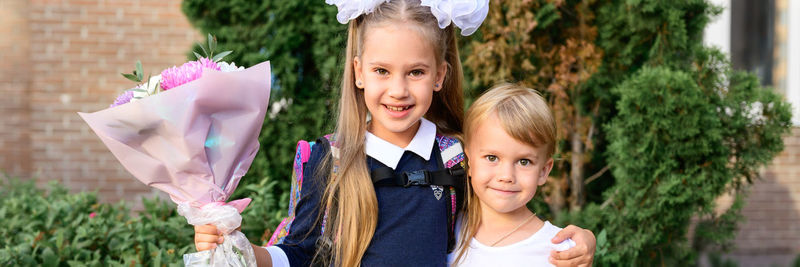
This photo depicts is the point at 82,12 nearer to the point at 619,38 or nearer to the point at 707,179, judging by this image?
the point at 619,38

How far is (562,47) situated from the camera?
370 cm

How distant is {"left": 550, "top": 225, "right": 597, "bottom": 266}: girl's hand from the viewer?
6.86ft

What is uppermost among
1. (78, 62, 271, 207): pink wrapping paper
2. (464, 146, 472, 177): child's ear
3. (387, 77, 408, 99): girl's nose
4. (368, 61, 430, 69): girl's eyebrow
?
(368, 61, 430, 69): girl's eyebrow

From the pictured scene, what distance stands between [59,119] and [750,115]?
4.93m

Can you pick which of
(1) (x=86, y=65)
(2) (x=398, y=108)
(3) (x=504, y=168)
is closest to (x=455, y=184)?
(3) (x=504, y=168)

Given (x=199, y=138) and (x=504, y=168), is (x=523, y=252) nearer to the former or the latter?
(x=504, y=168)

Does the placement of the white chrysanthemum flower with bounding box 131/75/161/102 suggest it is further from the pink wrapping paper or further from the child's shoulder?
the child's shoulder

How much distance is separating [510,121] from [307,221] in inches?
26.6

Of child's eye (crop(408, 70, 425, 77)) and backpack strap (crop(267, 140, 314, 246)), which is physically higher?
child's eye (crop(408, 70, 425, 77))

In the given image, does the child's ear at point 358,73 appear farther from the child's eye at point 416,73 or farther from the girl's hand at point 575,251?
the girl's hand at point 575,251

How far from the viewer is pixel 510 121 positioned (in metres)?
2.10

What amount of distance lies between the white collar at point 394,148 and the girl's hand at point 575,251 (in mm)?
471

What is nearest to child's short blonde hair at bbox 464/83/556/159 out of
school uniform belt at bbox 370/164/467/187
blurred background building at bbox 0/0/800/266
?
school uniform belt at bbox 370/164/467/187

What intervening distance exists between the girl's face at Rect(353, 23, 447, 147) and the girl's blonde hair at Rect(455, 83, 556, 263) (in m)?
0.19
